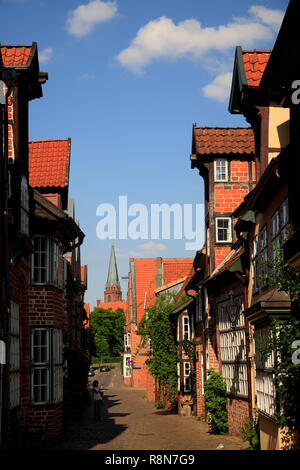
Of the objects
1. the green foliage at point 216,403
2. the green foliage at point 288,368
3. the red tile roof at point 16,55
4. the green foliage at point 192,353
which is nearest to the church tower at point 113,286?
the green foliage at point 192,353

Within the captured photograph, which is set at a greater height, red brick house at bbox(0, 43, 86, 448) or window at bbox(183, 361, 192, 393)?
red brick house at bbox(0, 43, 86, 448)

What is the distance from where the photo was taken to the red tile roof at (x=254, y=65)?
17.5 metres

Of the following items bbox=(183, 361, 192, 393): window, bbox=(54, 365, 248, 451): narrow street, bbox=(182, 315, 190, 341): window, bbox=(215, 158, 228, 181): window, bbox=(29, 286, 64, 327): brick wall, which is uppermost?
bbox=(215, 158, 228, 181): window

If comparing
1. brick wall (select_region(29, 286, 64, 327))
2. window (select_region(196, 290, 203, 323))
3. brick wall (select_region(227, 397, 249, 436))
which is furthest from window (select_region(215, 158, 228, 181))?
brick wall (select_region(29, 286, 64, 327))

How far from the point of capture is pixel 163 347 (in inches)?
1326

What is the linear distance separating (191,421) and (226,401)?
5.26m

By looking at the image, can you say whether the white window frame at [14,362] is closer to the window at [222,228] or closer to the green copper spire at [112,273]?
the window at [222,228]

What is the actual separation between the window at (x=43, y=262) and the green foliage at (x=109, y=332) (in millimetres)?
100547

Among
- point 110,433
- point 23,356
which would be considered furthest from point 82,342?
point 23,356

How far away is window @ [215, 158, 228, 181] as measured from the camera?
82.4ft

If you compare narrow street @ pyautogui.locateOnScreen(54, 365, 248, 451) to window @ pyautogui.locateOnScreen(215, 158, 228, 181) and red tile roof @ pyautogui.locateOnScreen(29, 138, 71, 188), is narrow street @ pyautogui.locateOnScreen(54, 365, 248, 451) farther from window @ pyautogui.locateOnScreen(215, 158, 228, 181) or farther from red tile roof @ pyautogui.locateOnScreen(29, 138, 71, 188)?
red tile roof @ pyautogui.locateOnScreen(29, 138, 71, 188)

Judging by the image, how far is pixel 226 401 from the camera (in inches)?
859

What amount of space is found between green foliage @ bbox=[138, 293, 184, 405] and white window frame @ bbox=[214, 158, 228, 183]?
1078 cm
